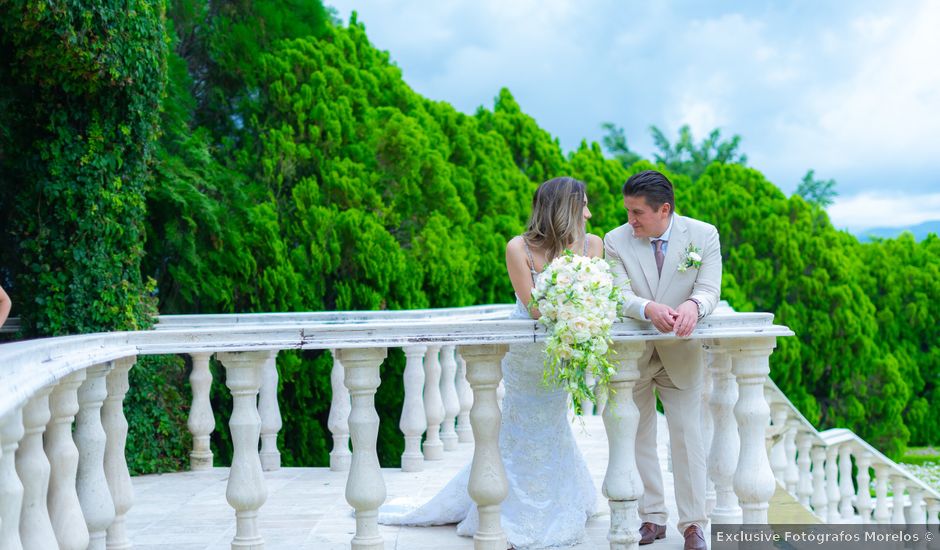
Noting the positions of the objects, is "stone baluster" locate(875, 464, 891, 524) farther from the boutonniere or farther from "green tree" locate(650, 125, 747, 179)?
"green tree" locate(650, 125, 747, 179)

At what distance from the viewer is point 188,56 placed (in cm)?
1216

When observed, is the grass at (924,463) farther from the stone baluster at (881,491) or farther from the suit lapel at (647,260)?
the suit lapel at (647,260)

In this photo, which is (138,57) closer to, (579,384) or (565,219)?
(565,219)

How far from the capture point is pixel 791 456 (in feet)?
30.6

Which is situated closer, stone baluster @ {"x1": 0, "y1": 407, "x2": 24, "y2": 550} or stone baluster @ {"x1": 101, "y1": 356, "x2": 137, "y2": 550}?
stone baluster @ {"x1": 0, "y1": 407, "x2": 24, "y2": 550}

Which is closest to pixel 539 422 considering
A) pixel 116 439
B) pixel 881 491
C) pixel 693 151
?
pixel 116 439

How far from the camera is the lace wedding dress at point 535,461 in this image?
490 centimetres

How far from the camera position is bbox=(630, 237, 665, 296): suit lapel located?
15.4 ft

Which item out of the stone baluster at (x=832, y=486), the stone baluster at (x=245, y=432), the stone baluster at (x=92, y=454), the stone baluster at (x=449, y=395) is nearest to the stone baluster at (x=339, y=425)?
the stone baluster at (x=449, y=395)

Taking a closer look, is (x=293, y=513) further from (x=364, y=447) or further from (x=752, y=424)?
(x=752, y=424)

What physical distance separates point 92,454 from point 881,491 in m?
8.88

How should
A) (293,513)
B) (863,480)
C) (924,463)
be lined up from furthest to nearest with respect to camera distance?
(924,463), (863,480), (293,513)

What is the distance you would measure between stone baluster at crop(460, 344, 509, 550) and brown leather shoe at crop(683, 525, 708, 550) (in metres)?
0.93

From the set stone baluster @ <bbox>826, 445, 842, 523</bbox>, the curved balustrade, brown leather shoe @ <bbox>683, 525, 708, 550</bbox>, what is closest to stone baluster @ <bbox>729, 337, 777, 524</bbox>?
the curved balustrade
